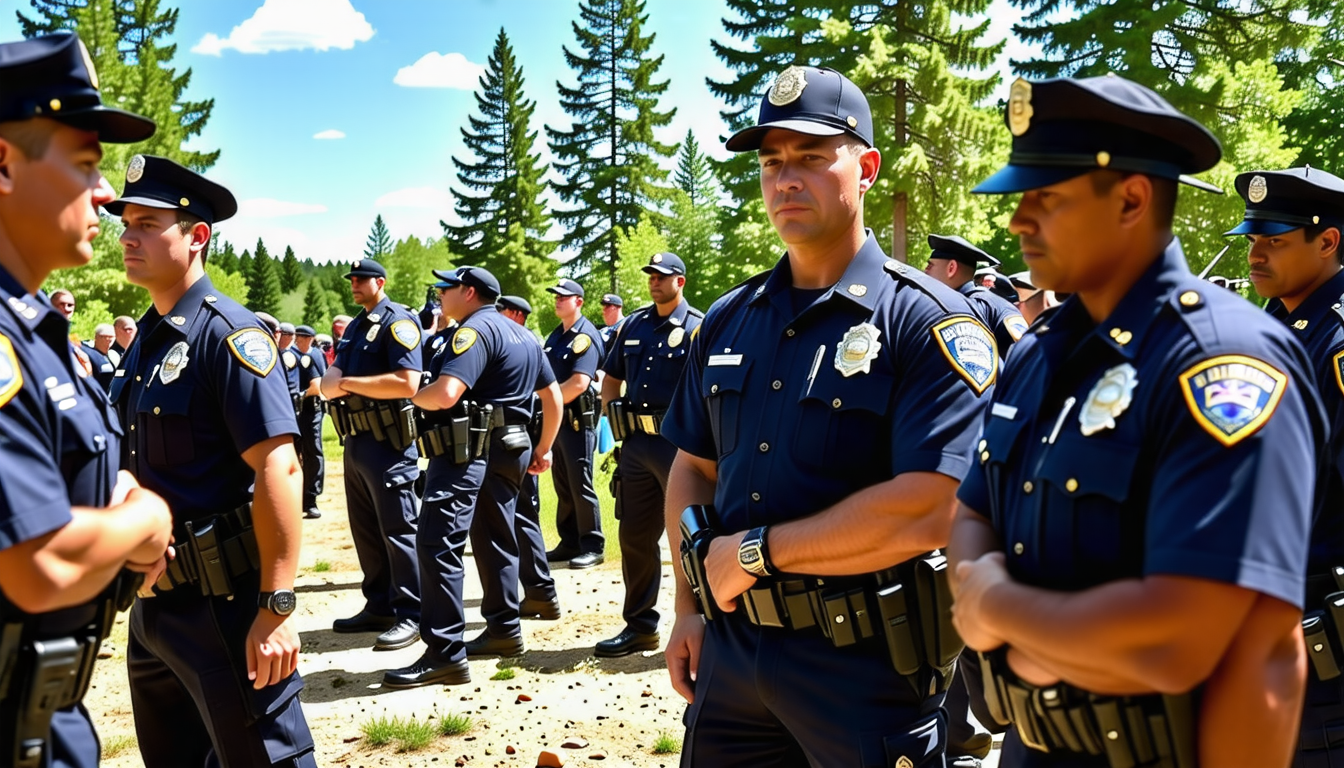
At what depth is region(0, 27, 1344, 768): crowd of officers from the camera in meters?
1.80

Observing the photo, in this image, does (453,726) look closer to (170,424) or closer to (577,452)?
(170,424)

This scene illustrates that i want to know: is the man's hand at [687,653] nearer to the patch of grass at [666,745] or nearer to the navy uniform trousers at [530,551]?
the patch of grass at [666,745]

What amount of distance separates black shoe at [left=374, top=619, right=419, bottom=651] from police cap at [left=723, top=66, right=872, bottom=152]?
5141mm

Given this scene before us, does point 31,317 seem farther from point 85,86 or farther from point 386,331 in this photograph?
point 386,331

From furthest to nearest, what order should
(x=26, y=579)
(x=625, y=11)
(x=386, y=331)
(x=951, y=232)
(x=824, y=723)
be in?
(x=625, y=11)
(x=951, y=232)
(x=386, y=331)
(x=824, y=723)
(x=26, y=579)

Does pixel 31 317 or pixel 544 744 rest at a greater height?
pixel 31 317

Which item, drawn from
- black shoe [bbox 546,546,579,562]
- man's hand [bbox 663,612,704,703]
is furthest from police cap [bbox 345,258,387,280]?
man's hand [bbox 663,612,704,703]

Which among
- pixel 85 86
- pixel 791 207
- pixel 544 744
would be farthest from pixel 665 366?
pixel 85 86

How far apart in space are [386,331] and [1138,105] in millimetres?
6280

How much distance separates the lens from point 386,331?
749 centimetres

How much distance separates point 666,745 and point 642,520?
8.08ft

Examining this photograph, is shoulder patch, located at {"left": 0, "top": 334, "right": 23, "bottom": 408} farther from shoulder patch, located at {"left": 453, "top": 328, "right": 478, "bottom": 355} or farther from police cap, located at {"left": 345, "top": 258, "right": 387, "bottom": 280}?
police cap, located at {"left": 345, "top": 258, "right": 387, "bottom": 280}

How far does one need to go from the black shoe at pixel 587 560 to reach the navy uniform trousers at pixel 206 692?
6.08 m

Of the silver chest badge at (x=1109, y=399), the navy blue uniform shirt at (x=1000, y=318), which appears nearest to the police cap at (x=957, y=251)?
the navy blue uniform shirt at (x=1000, y=318)
